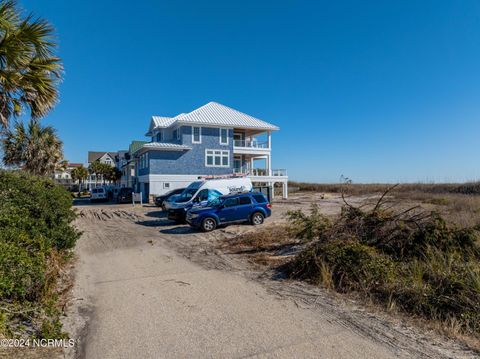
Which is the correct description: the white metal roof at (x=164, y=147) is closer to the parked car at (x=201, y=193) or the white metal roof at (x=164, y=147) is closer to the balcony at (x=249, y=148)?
the balcony at (x=249, y=148)

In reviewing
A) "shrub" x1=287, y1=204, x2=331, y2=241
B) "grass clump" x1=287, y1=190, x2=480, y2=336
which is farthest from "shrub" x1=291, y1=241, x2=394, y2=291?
"shrub" x1=287, y1=204, x2=331, y2=241

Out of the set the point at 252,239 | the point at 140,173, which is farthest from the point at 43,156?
the point at 252,239

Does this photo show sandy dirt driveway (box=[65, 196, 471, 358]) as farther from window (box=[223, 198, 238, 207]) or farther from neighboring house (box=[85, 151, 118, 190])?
neighboring house (box=[85, 151, 118, 190])

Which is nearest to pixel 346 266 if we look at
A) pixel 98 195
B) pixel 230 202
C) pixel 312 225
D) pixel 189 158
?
pixel 312 225

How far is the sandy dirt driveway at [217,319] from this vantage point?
3.91 metres

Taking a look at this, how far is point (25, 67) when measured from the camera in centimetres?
841

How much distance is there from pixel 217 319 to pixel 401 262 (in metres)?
4.67

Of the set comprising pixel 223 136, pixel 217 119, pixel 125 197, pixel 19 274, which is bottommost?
pixel 19 274

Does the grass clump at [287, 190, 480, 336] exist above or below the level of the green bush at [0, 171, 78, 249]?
below

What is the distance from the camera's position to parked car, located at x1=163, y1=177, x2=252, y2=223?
17531mm

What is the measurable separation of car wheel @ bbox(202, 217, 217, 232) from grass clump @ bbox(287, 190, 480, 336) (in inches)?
235

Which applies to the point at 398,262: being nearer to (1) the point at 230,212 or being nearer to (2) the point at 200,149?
(1) the point at 230,212

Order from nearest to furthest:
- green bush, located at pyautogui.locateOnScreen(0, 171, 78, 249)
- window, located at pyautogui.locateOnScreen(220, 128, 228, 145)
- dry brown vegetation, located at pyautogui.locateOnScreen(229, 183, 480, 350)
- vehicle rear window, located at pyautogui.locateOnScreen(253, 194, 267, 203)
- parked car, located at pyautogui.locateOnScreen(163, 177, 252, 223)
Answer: dry brown vegetation, located at pyautogui.locateOnScreen(229, 183, 480, 350)
green bush, located at pyautogui.locateOnScreen(0, 171, 78, 249)
vehicle rear window, located at pyautogui.locateOnScreen(253, 194, 267, 203)
parked car, located at pyautogui.locateOnScreen(163, 177, 252, 223)
window, located at pyautogui.locateOnScreen(220, 128, 228, 145)

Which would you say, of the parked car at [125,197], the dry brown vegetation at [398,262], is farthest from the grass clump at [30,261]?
the parked car at [125,197]
